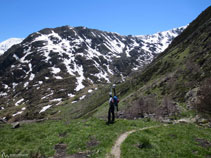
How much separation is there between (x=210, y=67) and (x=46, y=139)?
39.8m

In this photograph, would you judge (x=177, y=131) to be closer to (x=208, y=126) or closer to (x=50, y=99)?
(x=208, y=126)

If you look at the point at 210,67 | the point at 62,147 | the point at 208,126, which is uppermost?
the point at 210,67

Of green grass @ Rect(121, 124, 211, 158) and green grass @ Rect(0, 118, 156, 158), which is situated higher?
green grass @ Rect(0, 118, 156, 158)

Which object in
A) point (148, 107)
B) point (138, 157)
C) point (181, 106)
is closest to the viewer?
point (138, 157)

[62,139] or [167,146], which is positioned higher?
[62,139]

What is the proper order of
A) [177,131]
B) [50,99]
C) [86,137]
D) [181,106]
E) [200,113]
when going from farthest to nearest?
1. [50,99]
2. [181,106]
3. [200,113]
4. [177,131]
5. [86,137]

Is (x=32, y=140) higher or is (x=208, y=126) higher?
(x=32, y=140)

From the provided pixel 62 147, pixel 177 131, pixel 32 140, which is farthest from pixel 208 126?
pixel 32 140

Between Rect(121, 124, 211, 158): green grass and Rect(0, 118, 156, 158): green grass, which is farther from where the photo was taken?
Rect(0, 118, 156, 158): green grass

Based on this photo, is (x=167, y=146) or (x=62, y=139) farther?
(x=62, y=139)

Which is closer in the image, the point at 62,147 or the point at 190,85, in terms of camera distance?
the point at 62,147

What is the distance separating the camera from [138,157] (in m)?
12.0

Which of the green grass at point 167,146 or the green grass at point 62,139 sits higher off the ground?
the green grass at point 62,139

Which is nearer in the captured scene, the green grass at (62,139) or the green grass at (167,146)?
the green grass at (167,146)
